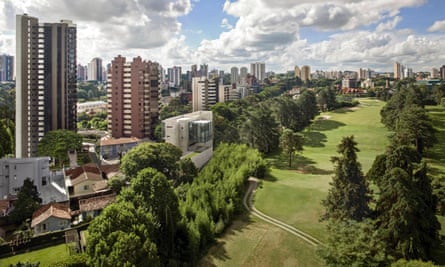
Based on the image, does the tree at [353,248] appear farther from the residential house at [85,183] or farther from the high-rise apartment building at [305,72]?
the high-rise apartment building at [305,72]

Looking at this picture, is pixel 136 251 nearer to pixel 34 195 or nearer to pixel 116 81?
pixel 34 195

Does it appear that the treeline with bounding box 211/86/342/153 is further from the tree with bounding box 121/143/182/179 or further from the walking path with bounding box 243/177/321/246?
the walking path with bounding box 243/177/321/246

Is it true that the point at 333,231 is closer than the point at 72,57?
Yes

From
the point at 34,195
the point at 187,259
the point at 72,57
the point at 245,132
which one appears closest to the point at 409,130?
the point at 245,132

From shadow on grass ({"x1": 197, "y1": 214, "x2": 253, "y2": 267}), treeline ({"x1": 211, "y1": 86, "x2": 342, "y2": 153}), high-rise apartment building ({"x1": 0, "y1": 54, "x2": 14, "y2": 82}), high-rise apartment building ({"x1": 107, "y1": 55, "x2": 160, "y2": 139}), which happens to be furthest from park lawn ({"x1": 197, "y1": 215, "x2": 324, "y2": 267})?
high-rise apartment building ({"x1": 0, "y1": 54, "x2": 14, "y2": 82})

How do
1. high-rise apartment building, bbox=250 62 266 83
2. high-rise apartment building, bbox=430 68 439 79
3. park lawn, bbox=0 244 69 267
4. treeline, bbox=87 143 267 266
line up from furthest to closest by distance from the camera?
high-rise apartment building, bbox=250 62 266 83, high-rise apartment building, bbox=430 68 439 79, park lawn, bbox=0 244 69 267, treeline, bbox=87 143 267 266

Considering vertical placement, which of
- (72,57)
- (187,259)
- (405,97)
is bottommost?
(187,259)
